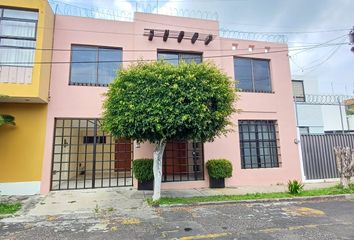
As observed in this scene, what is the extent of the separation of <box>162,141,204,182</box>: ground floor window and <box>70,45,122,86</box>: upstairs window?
422cm

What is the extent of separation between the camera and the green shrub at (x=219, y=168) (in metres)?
9.99

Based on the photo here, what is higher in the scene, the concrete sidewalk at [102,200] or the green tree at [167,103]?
the green tree at [167,103]

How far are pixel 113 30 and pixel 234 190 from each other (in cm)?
885

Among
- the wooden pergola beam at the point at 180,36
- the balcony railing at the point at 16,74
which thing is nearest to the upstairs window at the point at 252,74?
the wooden pergola beam at the point at 180,36

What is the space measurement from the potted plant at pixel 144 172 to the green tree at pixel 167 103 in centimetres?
186

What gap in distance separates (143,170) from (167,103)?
143 inches

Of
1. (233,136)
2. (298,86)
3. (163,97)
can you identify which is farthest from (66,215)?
(298,86)

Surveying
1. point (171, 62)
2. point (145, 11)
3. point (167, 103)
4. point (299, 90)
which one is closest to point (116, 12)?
point (145, 11)

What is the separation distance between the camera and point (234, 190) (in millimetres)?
9641

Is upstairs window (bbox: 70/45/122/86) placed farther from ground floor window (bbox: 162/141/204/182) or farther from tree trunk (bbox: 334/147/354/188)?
tree trunk (bbox: 334/147/354/188)

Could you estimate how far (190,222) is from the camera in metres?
5.91

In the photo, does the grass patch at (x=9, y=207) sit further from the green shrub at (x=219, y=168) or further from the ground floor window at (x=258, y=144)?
the ground floor window at (x=258, y=144)

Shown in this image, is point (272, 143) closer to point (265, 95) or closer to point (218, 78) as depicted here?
point (265, 95)

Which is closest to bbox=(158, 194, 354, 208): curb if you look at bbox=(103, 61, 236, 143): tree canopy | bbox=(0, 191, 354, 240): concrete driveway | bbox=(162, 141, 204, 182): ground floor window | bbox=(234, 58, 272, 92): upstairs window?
bbox=(0, 191, 354, 240): concrete driveway
